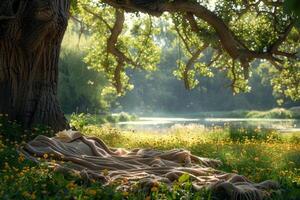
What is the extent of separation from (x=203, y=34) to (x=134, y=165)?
852 cm

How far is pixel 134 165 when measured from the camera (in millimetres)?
7473

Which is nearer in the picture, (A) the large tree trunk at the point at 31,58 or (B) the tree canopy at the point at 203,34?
(A) the large tree trunk at the point at 31,58

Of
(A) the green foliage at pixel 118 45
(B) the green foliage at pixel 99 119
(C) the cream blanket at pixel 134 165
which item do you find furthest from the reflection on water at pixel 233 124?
(C) the cream blanket at pixel 134 165

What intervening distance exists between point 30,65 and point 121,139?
330 cm

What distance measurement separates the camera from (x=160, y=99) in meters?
77.8

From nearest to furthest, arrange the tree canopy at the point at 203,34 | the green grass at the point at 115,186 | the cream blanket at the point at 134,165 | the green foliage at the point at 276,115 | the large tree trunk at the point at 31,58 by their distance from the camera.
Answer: the green grass at the point at 115,186 → the cream blanket at the point at 134,165 → the large tree trunk at the point at 31,58 → the tree canopy at the point at 203,34 → the green foliage at the point at 276,115

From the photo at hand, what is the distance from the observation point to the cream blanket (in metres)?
5.85

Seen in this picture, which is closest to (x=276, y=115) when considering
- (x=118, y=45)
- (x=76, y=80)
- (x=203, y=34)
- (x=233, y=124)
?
(x=233, y=124)

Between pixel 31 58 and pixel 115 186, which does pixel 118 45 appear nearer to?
pixel 31 58

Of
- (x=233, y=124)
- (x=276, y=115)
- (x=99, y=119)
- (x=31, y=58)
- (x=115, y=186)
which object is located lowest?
(x=115, y=186)

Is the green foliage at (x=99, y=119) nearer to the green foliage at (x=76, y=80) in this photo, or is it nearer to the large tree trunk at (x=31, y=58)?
the green foliage at (x=76, y=80)

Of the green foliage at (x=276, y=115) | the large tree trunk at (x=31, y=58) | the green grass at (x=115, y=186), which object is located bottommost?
the green grass at (x=115, y=186)

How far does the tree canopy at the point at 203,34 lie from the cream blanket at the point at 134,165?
4521 mm

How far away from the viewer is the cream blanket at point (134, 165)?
5.85 m
